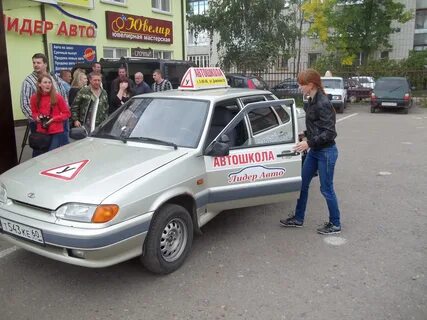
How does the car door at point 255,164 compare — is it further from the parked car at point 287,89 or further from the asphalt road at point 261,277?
the parked car at point 287,89

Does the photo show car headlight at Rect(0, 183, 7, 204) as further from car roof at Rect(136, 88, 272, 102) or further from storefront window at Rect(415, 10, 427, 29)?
storefront window at Rect(415, 10, 427, 29)

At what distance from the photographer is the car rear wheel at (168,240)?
147 inches

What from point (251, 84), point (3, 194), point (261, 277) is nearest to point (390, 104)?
point (251, 84)

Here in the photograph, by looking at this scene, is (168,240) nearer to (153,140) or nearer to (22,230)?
(153,140)

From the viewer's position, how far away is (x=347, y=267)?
13.5ft

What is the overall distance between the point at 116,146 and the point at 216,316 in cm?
205

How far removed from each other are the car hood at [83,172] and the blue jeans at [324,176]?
162 cm

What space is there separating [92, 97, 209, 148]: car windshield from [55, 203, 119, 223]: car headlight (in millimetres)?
1156

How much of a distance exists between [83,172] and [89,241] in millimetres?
741

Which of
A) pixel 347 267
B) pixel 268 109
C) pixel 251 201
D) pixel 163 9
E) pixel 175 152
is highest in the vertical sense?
pixel 163 9

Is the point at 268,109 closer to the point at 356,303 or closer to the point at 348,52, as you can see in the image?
the point at 356,303

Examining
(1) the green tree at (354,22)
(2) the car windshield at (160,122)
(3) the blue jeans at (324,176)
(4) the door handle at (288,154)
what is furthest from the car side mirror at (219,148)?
(1) the green tree at (354,22)

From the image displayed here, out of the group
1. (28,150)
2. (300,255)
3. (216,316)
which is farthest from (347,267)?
(28,150)

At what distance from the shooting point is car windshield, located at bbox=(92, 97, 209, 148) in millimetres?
4418
